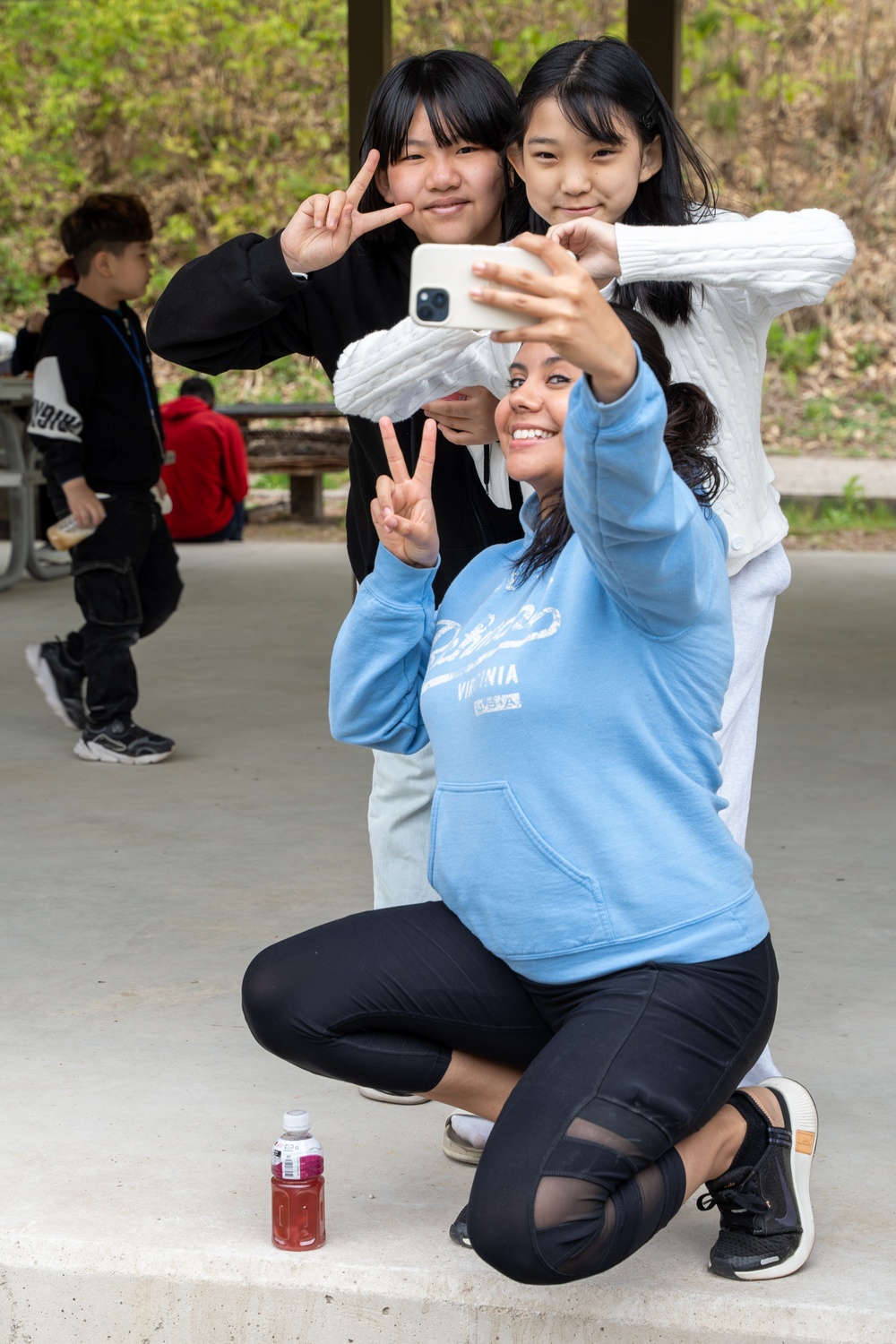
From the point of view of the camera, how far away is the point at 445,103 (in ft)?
6.99

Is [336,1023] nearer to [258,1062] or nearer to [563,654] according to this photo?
[563,654]

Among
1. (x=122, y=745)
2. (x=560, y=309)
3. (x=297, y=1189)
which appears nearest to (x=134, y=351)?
(x=122, y=745)

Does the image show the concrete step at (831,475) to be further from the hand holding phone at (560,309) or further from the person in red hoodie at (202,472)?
the hand holding phone at (560,309)

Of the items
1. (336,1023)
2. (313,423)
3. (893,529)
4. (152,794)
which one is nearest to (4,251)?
(313,423)

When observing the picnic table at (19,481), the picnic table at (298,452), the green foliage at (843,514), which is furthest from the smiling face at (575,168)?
the green foliage at (843,514)

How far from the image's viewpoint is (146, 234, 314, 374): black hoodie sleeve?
2.16m

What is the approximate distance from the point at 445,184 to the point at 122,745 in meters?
2.93

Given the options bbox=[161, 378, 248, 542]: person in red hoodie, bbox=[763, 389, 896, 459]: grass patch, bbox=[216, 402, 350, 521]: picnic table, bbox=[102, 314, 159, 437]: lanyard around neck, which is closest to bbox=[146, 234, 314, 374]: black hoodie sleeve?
bbox=[102, 314, 159, 437]: lanyard around neck

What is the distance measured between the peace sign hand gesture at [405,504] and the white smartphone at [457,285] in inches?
16.4

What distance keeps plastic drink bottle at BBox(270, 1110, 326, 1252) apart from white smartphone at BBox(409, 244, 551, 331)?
99 cm

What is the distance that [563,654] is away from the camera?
180 centimetres

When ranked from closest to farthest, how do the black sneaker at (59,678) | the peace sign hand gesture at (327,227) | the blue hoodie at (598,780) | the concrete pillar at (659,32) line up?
the blue hoodie at (598,780) < the peace sign hand gesture at (327,227) < the black sneaker at (59,678) < the concrete pillar at (659,32)

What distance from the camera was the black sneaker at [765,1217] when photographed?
6.39 feet

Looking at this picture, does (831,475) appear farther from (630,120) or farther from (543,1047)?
(543,1047)
